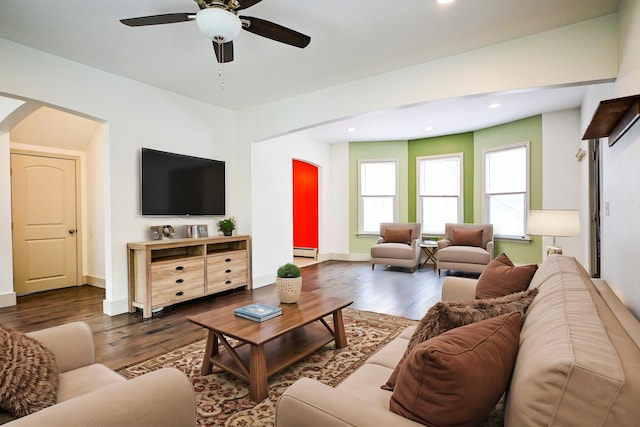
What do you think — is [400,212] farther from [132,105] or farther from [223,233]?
[132,105]

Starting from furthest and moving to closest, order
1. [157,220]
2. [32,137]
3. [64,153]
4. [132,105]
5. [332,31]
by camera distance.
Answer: [64,153], [32,137], [157,220], [132,105], [332,31]

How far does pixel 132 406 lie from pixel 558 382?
1.15 meters

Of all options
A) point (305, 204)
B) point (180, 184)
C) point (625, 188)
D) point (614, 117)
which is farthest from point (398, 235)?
point (614, 117)

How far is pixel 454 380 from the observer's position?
2.75ft

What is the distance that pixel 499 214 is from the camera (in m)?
6.16

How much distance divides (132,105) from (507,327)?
14.0 feet

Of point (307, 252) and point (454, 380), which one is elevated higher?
point (454, 380)

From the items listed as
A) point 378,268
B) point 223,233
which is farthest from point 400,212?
point 223,233

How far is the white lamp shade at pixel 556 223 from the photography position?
292cm

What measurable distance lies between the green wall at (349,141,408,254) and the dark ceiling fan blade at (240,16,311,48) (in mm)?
5125

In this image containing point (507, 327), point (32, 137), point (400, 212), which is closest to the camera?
point (507, 327)

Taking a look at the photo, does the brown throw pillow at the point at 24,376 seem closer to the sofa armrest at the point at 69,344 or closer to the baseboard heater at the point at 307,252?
the sofa armrest at the point at 69,344

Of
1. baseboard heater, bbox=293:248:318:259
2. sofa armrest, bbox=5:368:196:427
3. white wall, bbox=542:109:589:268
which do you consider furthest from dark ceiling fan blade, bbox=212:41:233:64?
baseboard heater, bbox=293:248:318:259

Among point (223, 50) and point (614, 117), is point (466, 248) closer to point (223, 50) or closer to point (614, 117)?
point (614, 117)
